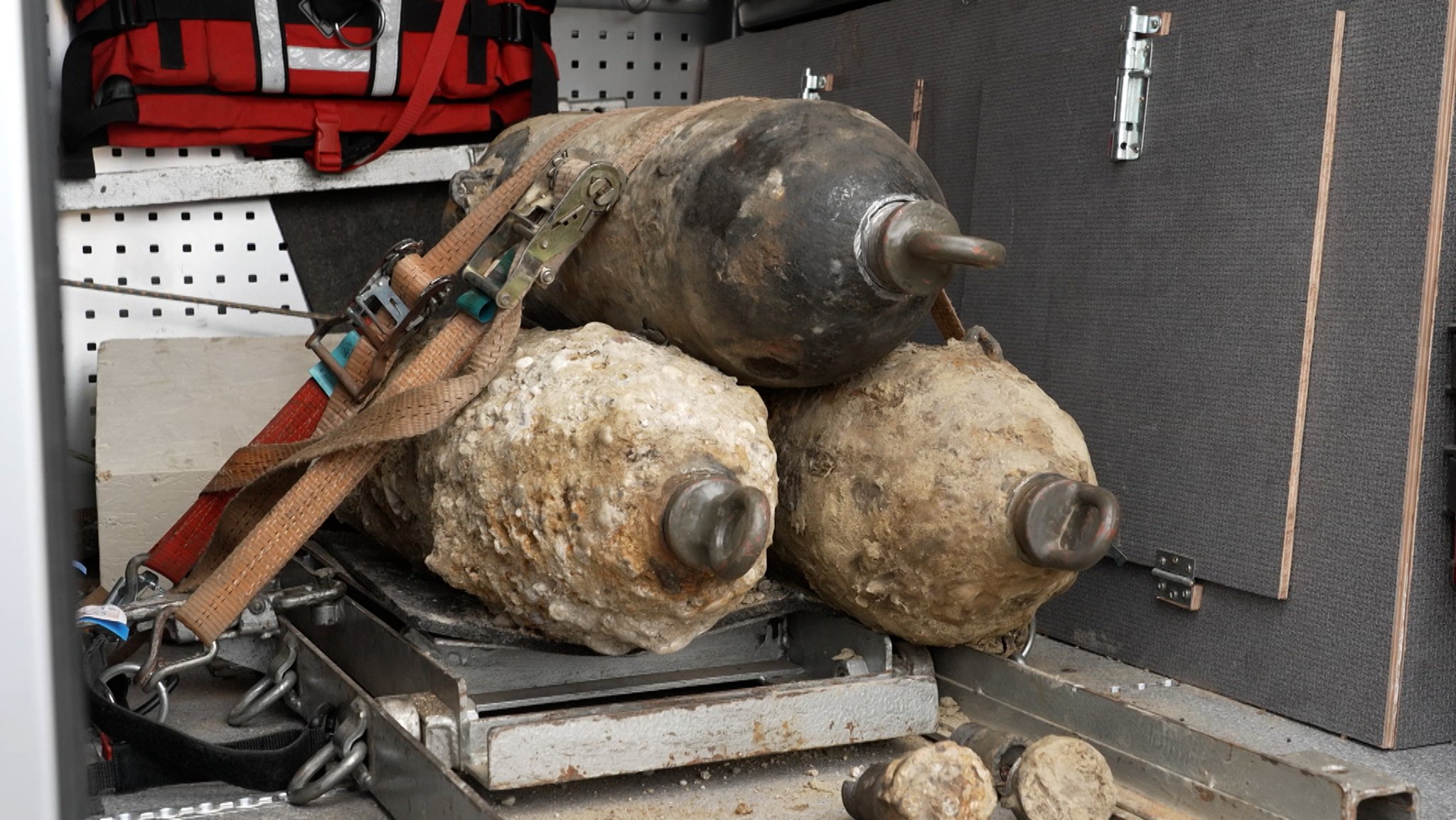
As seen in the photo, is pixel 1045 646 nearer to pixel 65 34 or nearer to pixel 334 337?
pixel 334 337

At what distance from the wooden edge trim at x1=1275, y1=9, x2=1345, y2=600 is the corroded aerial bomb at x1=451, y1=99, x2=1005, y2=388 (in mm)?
588

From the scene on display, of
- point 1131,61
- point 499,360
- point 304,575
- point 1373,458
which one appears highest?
point 1131,61

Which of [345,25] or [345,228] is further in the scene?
[345,228]

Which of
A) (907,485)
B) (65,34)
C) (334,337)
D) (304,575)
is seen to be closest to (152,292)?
(334,337)

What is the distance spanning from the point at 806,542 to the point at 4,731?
3.84 ft

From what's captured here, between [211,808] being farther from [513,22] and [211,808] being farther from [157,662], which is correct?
[513,22]

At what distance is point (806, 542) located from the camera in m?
1.84

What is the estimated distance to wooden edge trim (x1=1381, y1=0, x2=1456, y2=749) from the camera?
174cm

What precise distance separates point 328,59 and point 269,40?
125mm

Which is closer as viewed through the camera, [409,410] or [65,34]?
[409,410]

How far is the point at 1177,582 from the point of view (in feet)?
6.93

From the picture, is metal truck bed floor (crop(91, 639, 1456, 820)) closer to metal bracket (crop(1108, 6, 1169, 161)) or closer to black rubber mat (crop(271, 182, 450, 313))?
metal bracket (crop(1108, 6, 1169, 161))

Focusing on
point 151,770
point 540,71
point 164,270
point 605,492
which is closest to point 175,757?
point 151,770

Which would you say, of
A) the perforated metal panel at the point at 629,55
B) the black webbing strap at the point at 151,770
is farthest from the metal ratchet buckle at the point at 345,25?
the black webbing strap at the point at 151,770
